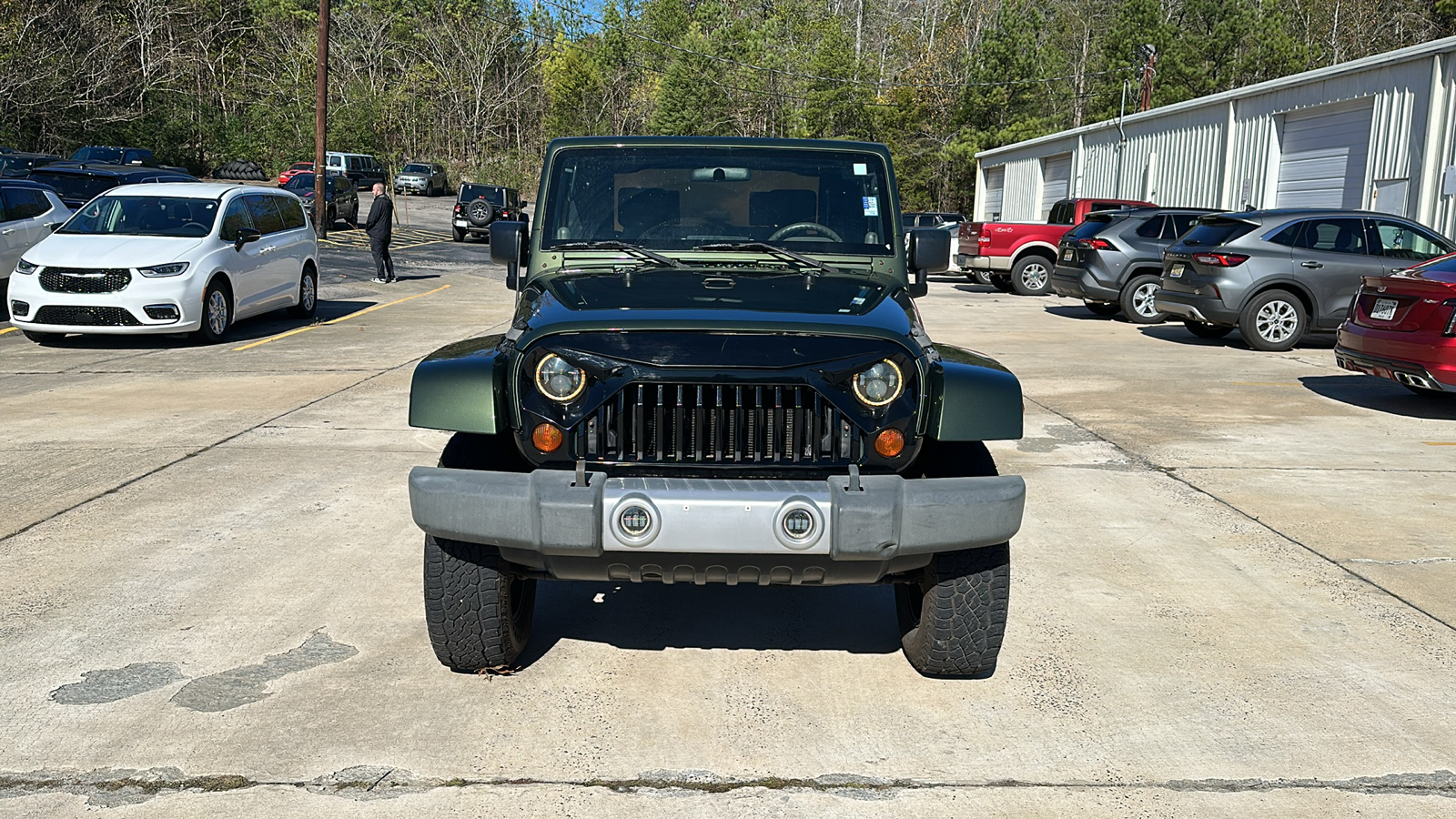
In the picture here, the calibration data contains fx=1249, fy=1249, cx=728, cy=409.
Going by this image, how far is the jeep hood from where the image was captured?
12.6ft

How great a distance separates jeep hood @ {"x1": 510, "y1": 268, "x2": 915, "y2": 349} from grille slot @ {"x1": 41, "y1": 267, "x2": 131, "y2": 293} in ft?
33.3

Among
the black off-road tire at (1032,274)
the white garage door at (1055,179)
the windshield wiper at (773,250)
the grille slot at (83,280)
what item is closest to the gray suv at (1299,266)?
the black off-road tire at (1032,274)

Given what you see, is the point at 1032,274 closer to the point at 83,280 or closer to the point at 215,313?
the point at 215,313

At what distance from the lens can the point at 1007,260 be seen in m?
24.1

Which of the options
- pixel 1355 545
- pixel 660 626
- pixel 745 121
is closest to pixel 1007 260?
pixel 1355 545

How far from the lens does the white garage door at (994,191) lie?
4617 centimetres

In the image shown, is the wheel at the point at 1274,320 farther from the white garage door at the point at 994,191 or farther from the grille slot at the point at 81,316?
the white garage door at the point at 994,191

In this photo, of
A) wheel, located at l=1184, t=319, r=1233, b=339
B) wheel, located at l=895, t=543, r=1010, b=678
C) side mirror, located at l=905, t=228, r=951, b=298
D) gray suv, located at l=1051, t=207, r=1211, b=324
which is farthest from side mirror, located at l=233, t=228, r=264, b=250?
wheel, located at l=895, t=543, r=1010, b=678

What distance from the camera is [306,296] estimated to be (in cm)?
1716

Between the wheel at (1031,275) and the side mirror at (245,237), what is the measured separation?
14395mm

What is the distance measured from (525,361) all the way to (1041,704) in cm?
203

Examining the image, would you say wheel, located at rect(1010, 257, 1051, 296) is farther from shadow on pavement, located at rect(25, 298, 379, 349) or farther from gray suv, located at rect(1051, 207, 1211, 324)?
shadow on pavement, located at rect(25, 298, 379, 349)

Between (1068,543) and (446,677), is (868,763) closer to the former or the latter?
(446,677)

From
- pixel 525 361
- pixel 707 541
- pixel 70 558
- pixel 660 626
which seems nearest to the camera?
pixel 707 541
